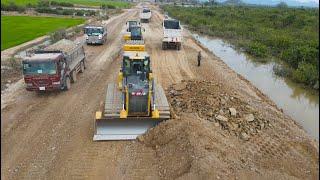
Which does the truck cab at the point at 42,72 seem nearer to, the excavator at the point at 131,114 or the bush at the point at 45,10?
the excavator at the point at 131,114

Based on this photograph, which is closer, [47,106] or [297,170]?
[297,170]

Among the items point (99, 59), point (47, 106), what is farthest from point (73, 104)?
point (99, 59)

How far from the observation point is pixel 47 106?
58.4ft

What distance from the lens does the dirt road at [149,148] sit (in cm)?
1166

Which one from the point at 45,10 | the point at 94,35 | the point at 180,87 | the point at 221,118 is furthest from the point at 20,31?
the point at 221,118

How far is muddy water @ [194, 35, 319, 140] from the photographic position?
18.0 meters

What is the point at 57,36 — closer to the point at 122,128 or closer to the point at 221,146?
the point at 122,128

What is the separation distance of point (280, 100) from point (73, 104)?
11.7 m

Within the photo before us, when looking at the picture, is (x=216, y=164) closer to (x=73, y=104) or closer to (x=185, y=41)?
(x=73, y=104)

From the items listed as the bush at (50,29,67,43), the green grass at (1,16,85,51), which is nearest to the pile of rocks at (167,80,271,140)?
the green grass at (1,16,85,51)

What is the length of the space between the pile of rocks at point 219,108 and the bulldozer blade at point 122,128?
2.11 meters

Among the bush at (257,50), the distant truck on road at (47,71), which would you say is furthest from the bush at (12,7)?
the distant truck on road at (47,71)

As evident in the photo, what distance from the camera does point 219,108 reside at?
1614 cm

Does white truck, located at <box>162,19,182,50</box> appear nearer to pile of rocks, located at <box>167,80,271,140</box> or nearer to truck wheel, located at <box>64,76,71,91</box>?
truck wheel, located at <box>64,76,71,91</box>
